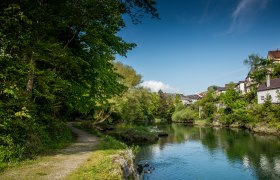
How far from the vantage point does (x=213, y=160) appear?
2636 cm

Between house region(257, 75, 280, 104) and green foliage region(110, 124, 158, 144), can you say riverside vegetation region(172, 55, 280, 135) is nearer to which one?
house region(257, 75, 280, 104)

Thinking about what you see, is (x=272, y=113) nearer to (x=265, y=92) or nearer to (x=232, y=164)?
(x=265, y=92)

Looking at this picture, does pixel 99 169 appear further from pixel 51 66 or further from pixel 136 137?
pixel 136 137

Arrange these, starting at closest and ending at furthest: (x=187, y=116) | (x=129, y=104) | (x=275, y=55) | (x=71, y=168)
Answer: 1. (x=71, y=168)
2. (x=129, y=104)
3. (x=187, y=116)
4. (x=275, y=55)

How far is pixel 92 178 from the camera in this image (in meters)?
9.55

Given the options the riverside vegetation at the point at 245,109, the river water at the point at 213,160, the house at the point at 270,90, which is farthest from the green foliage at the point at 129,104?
the house at the point at 270,90

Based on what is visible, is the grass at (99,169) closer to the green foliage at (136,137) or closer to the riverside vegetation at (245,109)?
the green foliage at (136,137)

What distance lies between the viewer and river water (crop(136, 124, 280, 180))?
69.9ft

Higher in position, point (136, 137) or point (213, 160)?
point (136, 137)

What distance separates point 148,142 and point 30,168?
2755 centimetres

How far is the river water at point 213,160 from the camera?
21.3m

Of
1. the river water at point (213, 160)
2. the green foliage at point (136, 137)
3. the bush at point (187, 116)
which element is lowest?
the river water at point (213, 160)

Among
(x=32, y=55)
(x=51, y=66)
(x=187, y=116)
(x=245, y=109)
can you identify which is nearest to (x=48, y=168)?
(x=32, y=55)

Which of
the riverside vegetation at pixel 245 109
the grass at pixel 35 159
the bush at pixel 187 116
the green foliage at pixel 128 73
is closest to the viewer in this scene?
the grass at pixel 35 159
